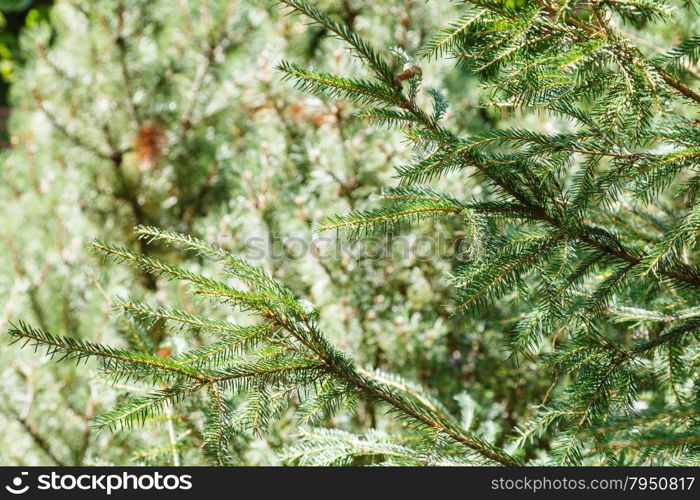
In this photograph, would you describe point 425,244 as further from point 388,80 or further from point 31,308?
point 31,308

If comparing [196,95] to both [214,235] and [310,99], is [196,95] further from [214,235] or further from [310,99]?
[214,235]

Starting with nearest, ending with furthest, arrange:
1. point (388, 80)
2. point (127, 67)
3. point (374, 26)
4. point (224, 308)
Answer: point (388, 80) → point (224, 308) → point (374, 26) → point (127, 67)

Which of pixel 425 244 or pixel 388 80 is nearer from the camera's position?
pixel 388 80

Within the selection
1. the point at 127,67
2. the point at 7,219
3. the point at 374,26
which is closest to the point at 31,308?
the point at 7,219

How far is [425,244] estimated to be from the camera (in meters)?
1.88

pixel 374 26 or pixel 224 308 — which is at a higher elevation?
pixel 374 26

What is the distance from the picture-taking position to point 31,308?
1.94m

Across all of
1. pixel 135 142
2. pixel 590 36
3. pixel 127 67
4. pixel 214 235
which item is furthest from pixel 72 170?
pixel 590 36
